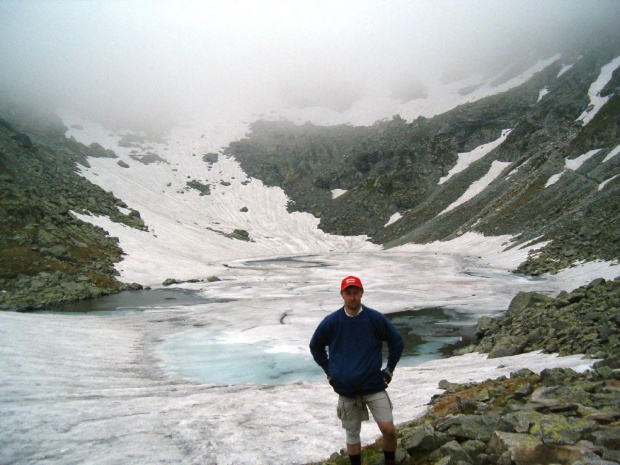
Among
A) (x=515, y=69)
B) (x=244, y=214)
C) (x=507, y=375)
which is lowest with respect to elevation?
(x=507, y=375)

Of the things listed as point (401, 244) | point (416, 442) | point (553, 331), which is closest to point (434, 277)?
point (553, 331)

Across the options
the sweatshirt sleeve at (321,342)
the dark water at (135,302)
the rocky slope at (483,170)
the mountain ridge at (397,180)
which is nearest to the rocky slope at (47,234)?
the mountain ridge at (397,180)

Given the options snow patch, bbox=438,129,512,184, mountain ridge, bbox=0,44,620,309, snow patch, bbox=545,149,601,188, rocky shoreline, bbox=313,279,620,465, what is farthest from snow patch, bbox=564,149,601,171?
rocky shoreline, bbox=313,279,620,465

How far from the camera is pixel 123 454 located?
7.62 m

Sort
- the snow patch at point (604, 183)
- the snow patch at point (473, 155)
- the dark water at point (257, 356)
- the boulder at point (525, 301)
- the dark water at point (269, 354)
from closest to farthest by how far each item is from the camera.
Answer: the dark water at point (257, 356), the dark water at point (269, 354), the boulder at point (525, 301), the snow patch at point (604, 183), the snow patch at point (473, 155)

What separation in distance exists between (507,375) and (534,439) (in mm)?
6405

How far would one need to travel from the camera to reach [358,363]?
18.7 ft

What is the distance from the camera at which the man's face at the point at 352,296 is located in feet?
18.4

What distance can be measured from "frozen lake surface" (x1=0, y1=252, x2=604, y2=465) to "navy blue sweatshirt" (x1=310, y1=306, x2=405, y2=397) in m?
2.74

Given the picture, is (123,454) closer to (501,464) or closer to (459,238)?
(501,464)

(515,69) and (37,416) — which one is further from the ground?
(515,69)

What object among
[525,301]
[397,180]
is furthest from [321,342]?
[397,180]

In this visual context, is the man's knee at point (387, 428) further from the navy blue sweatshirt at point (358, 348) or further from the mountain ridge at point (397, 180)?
the mountain ridge at point (397, 180)

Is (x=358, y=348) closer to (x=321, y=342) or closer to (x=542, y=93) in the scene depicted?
(x=321, y=342)
